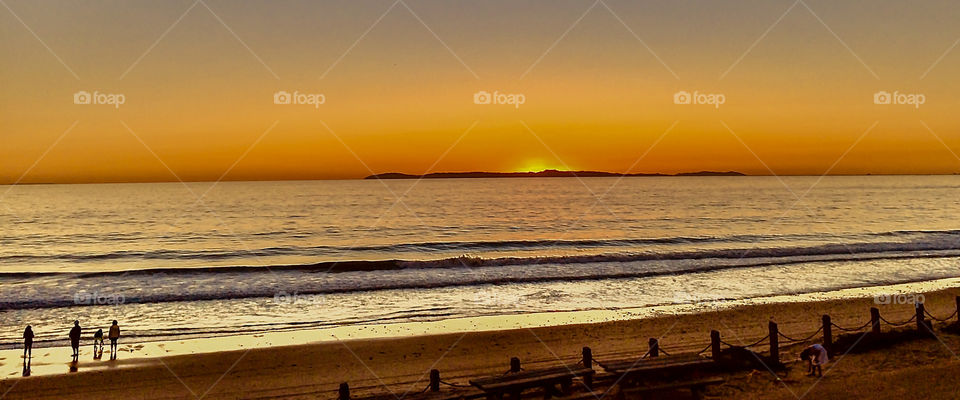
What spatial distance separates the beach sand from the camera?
38.1 ft

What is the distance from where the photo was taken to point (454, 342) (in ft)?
58.5

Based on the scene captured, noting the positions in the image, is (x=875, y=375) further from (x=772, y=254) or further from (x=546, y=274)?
(x=772, y=254)

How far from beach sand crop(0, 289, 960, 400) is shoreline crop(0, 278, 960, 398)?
4 cm

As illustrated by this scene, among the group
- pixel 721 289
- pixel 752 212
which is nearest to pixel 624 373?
pixel 721 289

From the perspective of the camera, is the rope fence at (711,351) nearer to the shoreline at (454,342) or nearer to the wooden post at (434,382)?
the wooden post at (434,382)

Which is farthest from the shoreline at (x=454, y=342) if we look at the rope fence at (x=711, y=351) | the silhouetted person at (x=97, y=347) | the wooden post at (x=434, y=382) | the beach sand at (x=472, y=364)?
the wooden post at (x=434, y=382)

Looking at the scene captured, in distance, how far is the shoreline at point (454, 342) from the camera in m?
15.2

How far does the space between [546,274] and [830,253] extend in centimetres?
2066

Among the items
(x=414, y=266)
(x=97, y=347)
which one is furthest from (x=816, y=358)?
(x=414, y=266)

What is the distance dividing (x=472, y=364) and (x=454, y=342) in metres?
2.57

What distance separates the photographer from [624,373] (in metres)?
10.9

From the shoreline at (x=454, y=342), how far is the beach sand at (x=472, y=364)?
0.04 meters

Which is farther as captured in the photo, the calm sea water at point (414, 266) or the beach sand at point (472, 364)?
the calm sea water at point (414, 266)

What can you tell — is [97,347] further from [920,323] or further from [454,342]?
[920,323]
